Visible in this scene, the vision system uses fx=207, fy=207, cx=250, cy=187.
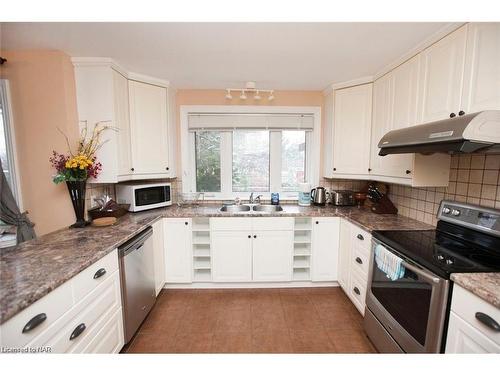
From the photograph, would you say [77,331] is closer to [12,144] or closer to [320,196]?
[12,144]

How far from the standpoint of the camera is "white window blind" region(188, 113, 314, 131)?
108 inches

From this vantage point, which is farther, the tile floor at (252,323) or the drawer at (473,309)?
the tile floor at (252,323)

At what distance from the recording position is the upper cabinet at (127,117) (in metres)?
1.89

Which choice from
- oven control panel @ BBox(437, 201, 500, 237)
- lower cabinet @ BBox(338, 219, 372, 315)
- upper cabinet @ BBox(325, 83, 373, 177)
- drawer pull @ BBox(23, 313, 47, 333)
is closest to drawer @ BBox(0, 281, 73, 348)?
drawer pull @ BBox(23, 313, 47, 333)

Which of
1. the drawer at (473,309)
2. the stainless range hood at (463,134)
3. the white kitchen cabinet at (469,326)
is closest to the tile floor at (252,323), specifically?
the white kitchen cabinet at (469,326)

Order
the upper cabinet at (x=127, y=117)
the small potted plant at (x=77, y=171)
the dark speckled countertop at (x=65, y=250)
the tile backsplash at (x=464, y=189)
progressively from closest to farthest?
the dark speckled countertop at (x=65, y=250) < the tile backsplash at (x=464, y=189) < the small potted plant at (x=77, y=171) < the upper cabinet at (x=127, y=117)

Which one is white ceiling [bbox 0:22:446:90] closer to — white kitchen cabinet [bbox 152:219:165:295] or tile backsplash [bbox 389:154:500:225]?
tile backsplash [bbox 389:154:500:225]

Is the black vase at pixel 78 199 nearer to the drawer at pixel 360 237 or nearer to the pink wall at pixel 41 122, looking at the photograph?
the pink wall at pixel 41 122

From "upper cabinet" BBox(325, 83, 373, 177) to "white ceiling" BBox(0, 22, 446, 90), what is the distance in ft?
0.81

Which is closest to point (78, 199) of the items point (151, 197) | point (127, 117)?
point (151, 197)

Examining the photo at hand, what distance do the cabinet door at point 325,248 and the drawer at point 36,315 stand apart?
6.84 ft

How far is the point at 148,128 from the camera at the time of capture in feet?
7.55
